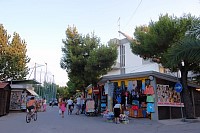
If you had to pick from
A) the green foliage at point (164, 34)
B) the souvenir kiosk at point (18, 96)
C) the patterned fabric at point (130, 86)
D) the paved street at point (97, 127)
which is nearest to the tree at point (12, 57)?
the souvenir kiosk at point (18, 96)

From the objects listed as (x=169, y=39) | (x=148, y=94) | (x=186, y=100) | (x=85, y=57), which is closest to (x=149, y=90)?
(x=148, y=94)

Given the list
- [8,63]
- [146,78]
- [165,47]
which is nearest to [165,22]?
[165,47]

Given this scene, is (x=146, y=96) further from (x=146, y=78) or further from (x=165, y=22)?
(x=165, y=22)

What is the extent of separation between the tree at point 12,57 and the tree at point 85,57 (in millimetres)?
9865

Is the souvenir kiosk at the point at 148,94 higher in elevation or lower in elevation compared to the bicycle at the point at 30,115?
higher

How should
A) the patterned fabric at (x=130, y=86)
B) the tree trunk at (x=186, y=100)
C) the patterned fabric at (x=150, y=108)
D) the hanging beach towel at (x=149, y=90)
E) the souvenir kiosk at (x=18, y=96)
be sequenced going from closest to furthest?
the tree trunk at (x=186, y=100) → the patterned fabric at (x=150, y=108) → the hanging beach towel at (x=149, y=90) → the patterned fabric at (x=130, y=86) → the souvenir kiosk at (x=18, y=96)

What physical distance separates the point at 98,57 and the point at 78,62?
231 cm

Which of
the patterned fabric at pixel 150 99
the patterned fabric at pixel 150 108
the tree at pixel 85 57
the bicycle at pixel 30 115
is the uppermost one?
the tree at pixel 85 57

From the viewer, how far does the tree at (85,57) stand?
65.3 ft

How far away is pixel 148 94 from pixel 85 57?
316 inches

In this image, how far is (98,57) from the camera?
1986cm

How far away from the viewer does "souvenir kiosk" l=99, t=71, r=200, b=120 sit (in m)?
15.9

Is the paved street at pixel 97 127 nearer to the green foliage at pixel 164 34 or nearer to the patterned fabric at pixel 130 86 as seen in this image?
the green foliage at pixel 164 34

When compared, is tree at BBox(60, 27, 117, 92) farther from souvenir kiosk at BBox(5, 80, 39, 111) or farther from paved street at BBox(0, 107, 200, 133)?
souvenir kiosk at BBox(5, 80, 39, 111)
